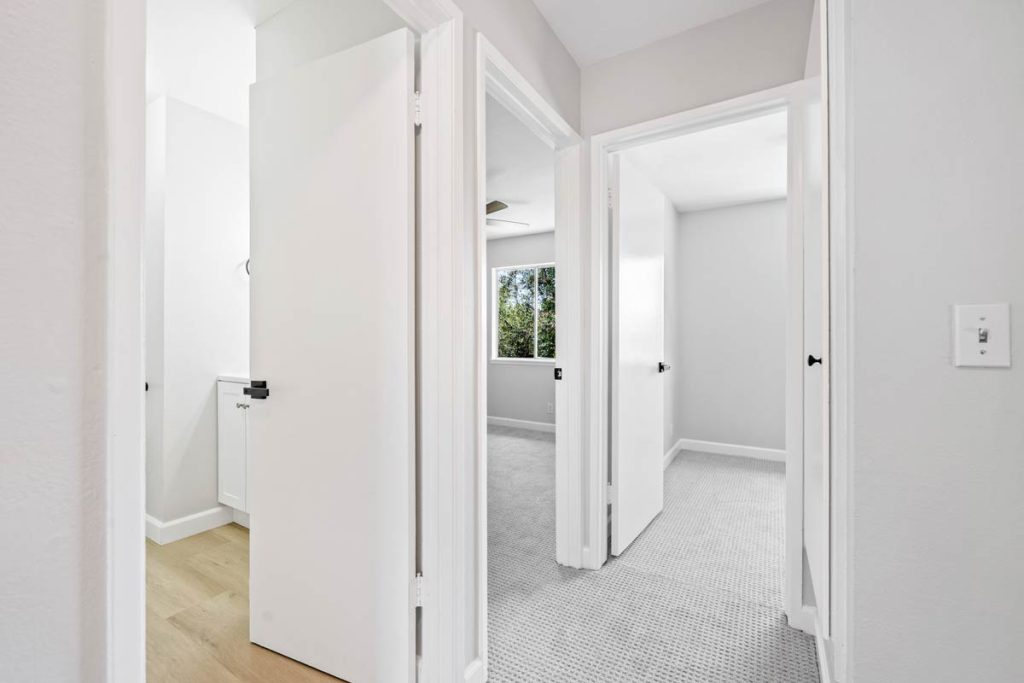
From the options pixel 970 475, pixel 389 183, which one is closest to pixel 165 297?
pixel 389 183

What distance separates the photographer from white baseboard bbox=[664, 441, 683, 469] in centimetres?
415

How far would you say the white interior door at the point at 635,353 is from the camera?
7.62 ft

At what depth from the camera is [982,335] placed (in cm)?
87

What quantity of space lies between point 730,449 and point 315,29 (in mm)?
4476

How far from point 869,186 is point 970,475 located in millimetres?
582

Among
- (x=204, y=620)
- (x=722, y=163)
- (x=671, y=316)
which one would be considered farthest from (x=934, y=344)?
(x=671, y=316)

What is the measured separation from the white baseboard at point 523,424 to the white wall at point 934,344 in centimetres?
461

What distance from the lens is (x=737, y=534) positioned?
105 inches

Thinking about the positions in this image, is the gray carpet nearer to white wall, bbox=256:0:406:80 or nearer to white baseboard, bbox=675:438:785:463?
white baseboard, bbox=675:438:785:463

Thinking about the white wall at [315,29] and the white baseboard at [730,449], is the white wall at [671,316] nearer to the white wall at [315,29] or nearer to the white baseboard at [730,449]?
the white baseboard at [730,449]

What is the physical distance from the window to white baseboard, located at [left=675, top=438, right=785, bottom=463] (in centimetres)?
189

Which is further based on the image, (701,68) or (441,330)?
(701,68)

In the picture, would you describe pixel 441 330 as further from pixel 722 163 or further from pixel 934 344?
pixel 722 163

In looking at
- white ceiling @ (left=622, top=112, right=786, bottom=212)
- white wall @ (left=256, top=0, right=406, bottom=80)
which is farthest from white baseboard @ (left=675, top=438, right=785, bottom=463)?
white wall @ (left=256, top=0, right=406, bottom=80)
